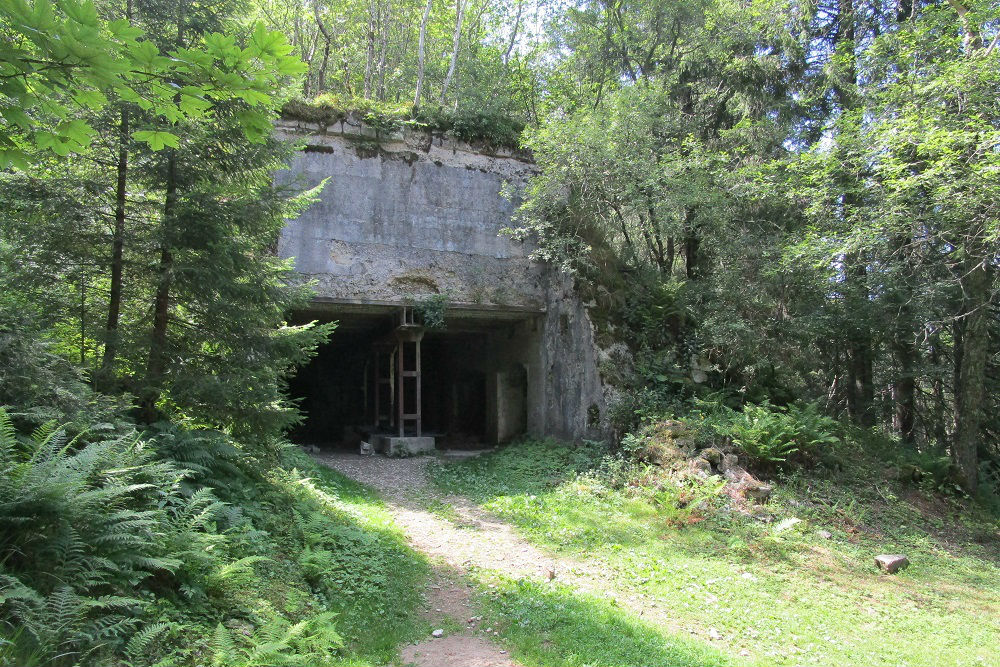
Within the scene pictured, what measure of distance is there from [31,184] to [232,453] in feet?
10.7

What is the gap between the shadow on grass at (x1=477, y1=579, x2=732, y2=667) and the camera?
4.52 m

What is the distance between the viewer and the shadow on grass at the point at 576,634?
4.52 m

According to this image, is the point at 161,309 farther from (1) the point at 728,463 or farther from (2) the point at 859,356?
(2) the point at 859,356

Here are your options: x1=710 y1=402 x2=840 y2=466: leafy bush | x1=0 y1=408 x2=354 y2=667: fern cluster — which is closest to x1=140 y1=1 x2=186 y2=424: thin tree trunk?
x1=0 y1=408 x2=354 y2=667: fern cluster

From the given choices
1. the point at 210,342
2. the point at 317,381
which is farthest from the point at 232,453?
the point at 317,381

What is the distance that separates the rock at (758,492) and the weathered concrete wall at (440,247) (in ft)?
11.8

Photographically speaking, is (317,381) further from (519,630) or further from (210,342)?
(519,630)

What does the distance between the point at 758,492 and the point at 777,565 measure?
6.07 ft

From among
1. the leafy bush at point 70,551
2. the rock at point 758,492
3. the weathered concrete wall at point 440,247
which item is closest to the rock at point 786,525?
the rock at point 758,492

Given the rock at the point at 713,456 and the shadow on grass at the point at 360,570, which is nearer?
the shadow on grass at the point at 360,570

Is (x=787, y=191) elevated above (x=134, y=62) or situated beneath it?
elevated above

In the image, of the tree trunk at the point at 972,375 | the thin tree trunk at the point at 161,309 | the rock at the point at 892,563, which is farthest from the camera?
the tree trunk at the point at 972,375

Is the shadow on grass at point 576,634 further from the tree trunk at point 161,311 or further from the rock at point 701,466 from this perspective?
the rock at point 701,466

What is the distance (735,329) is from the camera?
35.5ft
